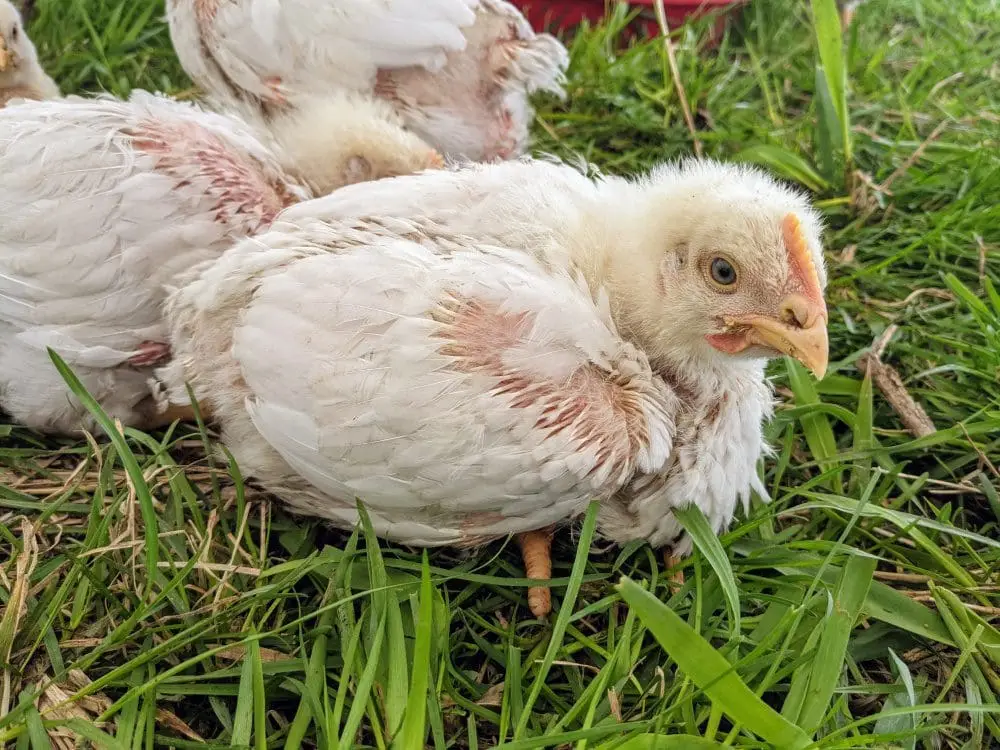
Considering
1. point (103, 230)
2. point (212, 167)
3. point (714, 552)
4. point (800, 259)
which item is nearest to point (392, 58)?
point (212, 167)

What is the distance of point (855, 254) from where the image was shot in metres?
2.04

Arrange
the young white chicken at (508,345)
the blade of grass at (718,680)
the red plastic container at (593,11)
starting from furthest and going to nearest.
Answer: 1. the red plastic container at (593,11)
2. the young white chicken at (508,345)
3. the blade of grass at (718,680)

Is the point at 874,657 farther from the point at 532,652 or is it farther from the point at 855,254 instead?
the point at 855,254

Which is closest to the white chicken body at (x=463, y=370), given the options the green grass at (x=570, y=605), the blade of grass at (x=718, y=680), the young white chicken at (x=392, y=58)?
the green grass at (x=570, y=605)

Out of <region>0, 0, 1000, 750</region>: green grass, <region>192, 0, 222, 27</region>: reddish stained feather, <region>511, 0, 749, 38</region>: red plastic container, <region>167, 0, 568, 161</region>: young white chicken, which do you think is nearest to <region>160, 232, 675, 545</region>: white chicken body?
<region>0, 0, 1000, 750</region>: green grass

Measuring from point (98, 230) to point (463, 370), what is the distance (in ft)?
2.48

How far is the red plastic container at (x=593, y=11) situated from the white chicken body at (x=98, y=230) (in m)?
1.55

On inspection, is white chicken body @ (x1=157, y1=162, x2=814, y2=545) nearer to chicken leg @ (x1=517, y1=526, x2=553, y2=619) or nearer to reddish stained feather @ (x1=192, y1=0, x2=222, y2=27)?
chicken leg @ (x1=517, y1=526, x2=553, y2=619)

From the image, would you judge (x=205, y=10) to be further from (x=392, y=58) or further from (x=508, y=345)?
(x=508, y=345)

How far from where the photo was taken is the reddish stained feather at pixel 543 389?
42.6 inches

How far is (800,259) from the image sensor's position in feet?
3.67

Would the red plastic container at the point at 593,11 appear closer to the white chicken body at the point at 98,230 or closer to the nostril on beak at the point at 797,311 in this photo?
the white chicken body at the point at 98,230

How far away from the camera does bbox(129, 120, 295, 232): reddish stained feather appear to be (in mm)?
1429

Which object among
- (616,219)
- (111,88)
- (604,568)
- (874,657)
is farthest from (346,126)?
(874,657)
